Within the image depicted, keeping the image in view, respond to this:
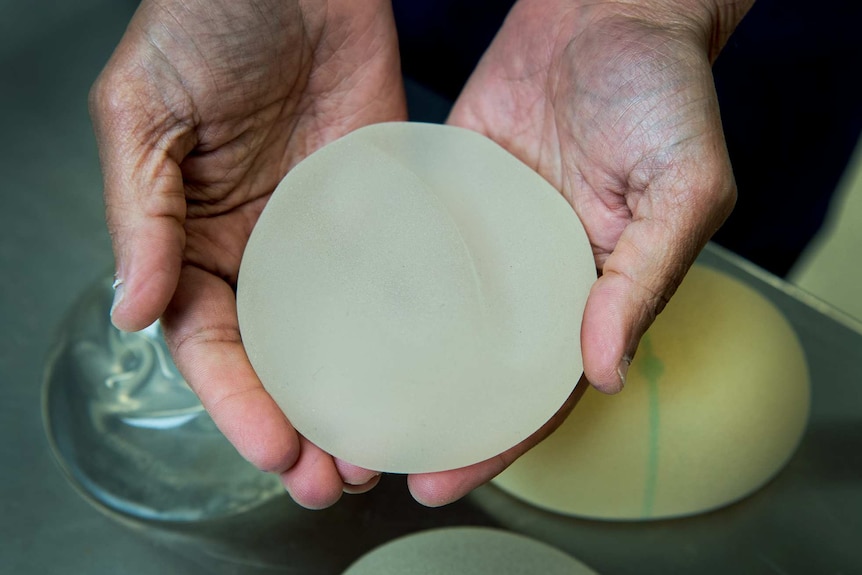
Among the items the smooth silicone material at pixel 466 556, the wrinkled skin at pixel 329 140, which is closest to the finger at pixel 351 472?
the wrinkled skin at pixel 329 140

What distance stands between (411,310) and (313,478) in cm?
14

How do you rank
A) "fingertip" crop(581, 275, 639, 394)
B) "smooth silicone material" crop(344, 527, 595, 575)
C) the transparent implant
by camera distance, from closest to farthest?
"fingertip" crop(581, 275, 639, 394) < "smooth silicone material" crop(344, 527, 595, 575) < the transparent implant

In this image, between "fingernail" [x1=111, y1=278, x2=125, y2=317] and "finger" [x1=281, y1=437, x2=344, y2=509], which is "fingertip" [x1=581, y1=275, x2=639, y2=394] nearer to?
→ "finger" [x1=281, y1=437, x2=344, y2=509]

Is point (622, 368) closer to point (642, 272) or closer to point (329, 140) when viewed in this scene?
point (642, 272)

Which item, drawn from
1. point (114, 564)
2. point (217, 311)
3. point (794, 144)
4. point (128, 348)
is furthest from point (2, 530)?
point (794, 144)

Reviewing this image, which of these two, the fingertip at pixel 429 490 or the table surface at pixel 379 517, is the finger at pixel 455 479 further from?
the table surface at pixel 379 517

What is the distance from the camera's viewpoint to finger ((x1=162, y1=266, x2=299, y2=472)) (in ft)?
2.09

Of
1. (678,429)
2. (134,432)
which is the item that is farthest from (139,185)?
(678,429)

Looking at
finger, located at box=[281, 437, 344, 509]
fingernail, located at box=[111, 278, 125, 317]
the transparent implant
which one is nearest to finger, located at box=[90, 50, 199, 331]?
fingernail, located at box=[111, 278, 125, 317]

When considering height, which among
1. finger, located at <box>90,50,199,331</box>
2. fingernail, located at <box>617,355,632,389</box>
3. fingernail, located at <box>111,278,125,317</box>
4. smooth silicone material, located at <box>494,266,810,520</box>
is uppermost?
fingernail, located at <box>617,355,632,389</box>

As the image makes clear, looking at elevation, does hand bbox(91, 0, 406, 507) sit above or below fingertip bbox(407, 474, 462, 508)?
above

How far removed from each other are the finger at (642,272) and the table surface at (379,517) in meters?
0.29

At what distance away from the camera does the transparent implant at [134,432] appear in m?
0.87

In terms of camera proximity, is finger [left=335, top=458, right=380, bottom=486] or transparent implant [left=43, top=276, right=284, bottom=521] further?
transparent implant [left=43, top=276, right=284, bottom=521]
